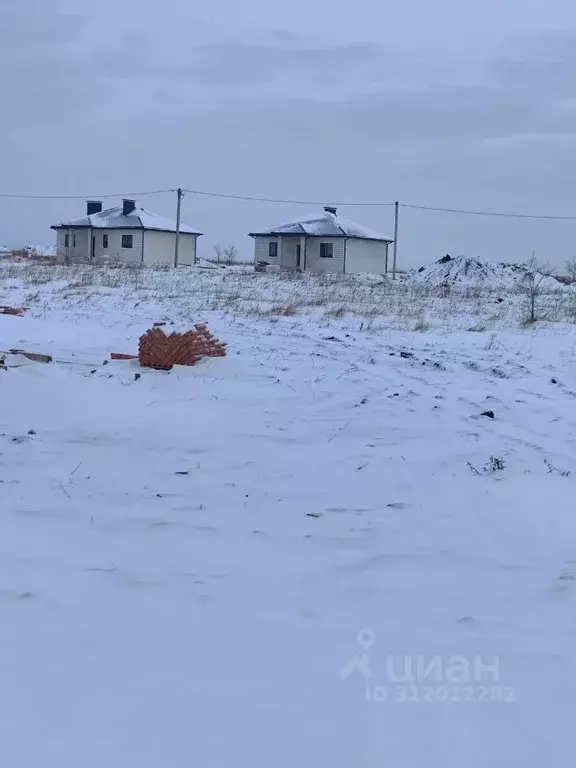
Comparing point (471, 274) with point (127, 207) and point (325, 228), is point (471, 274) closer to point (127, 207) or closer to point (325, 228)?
point (325, 228)

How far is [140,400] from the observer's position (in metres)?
7.61

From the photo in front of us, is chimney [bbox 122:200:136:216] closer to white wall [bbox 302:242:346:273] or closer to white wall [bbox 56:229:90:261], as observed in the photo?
white wall [bbox 56:229:90:261]

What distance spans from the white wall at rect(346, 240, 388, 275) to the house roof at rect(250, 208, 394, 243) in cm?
44

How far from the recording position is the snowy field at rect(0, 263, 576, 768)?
2.91 meters

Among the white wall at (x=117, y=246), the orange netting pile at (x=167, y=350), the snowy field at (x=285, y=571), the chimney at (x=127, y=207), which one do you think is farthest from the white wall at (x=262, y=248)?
the snowy field at (x=285, y=571)

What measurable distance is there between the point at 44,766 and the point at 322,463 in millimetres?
3416

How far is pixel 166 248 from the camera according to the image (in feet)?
154

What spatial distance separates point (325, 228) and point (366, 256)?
305cm

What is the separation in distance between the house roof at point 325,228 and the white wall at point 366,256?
A: 442mm

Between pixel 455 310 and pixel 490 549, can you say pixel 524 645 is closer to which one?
pixel 490 549

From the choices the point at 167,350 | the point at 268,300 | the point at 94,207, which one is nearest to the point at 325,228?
the point at 94,207

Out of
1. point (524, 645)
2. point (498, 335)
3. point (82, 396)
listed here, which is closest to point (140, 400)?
point (82, 396)

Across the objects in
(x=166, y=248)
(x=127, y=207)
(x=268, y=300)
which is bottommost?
(x=268, y=300)

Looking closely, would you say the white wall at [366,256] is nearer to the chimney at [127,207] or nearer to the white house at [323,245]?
the white house at [323,245]
